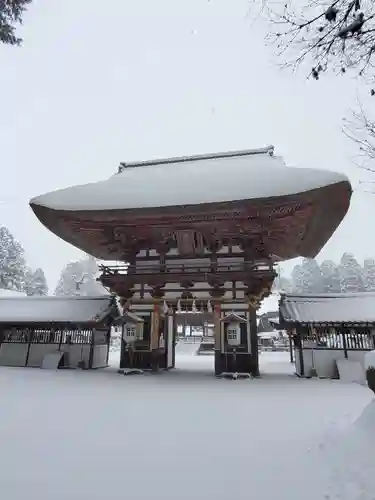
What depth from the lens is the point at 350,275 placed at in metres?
42.8

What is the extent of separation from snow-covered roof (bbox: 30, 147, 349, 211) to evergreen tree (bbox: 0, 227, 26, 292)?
31.3 metres

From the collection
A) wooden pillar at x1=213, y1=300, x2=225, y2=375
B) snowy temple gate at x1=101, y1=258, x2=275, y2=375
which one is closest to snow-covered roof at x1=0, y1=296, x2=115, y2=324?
snowy temple gate at x1=101, y1=258, x2=275, y2=375

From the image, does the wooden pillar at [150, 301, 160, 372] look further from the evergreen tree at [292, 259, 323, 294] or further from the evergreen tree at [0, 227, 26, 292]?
the evergreen tree at [292, 259, 323, 294]

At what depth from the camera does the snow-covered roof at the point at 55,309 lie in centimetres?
1393

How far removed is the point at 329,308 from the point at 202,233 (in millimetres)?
6143

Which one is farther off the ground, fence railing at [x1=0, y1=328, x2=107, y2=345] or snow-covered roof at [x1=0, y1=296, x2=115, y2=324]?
snow-covered roof at [x1=0, y1=296, x2=115, y2=324]

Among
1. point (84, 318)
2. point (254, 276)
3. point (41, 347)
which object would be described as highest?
point (254, 276)

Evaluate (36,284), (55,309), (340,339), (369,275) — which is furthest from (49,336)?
(369,275)

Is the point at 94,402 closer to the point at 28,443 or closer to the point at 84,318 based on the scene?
the point at 28,443

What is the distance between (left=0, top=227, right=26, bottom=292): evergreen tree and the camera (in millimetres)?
37781

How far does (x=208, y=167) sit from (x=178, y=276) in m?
4.94

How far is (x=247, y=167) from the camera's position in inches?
490

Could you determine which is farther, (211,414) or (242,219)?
(242,219)

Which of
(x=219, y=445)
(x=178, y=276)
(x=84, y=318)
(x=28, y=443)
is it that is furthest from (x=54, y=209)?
(x=219, y=445)
